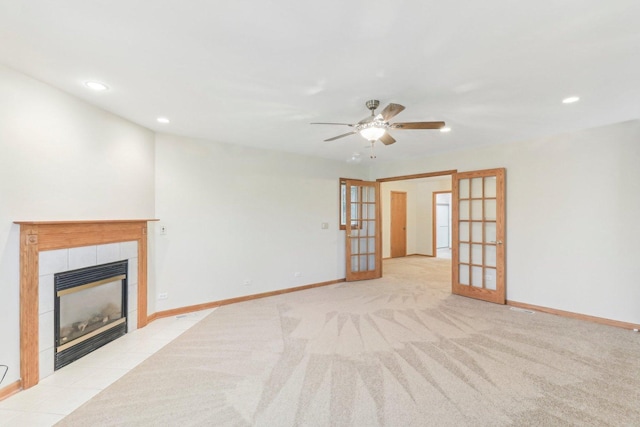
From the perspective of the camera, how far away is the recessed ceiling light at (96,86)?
246 centimetres

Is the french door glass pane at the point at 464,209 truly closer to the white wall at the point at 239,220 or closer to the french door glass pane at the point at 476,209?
the french door glass pane at the point at 476,209

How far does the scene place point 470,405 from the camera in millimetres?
2061

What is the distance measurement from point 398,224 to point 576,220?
578 centimetres

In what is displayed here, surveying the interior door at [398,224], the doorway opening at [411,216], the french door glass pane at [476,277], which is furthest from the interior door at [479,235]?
the interior door at [398,224]

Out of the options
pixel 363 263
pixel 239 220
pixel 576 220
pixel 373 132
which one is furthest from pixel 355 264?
pixel 373 132

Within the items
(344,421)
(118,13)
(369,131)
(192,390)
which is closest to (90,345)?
(192,390)

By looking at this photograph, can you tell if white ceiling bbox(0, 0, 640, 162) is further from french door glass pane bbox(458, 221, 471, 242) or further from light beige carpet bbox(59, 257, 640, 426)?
light beige carpet bbox(59, 257, 640, 426)

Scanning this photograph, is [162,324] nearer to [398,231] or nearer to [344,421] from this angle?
[344,421]

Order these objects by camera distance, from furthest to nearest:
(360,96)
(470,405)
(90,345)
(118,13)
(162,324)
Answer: (162,324) < (90,345) < (360,96) < (470,405) < (118,13)

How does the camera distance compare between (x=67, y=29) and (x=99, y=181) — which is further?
(x=99, y=181)

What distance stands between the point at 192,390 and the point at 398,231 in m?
8.23

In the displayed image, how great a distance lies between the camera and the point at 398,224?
9.54 m

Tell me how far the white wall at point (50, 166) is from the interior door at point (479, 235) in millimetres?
5112

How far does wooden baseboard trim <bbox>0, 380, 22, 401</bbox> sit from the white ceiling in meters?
2.50
